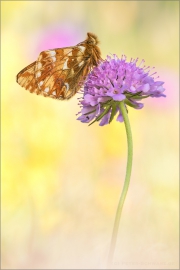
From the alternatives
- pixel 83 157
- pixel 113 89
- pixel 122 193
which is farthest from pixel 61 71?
pixel 83 157

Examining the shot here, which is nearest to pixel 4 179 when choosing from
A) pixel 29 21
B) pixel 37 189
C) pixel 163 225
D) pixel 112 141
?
pixel 37 189

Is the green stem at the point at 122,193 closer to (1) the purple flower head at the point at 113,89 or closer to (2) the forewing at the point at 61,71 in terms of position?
(1) the purple flower head at the point at 113,89

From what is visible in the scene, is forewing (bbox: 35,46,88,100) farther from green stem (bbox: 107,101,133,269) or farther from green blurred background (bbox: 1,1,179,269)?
green blurred background (bbox: 1,1,179,269)

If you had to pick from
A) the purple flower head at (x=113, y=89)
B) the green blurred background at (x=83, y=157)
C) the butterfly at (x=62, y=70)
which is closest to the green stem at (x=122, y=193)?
the purple flower head at (x=113, y=89)

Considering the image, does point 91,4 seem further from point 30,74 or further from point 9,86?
point 30,74

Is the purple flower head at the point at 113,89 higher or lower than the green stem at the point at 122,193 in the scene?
higher

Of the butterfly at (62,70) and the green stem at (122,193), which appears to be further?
the butterfly at (62,70)

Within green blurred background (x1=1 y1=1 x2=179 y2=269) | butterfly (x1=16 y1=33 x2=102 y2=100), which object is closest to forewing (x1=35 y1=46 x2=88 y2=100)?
butterfly (x1=16 y1=33 x2=102 y2=100)
